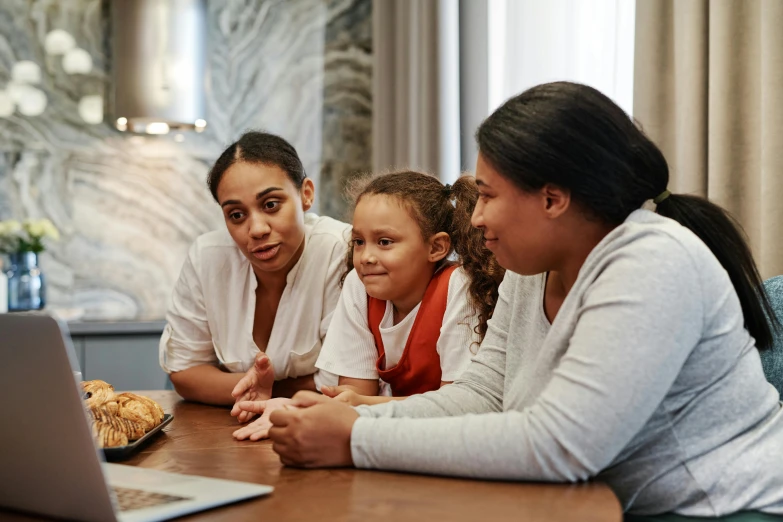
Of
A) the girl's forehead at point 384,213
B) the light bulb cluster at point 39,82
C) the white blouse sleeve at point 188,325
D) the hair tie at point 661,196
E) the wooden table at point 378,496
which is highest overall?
the light bulb cluster at point 39,82

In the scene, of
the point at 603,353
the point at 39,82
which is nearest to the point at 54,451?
the point at 603,353

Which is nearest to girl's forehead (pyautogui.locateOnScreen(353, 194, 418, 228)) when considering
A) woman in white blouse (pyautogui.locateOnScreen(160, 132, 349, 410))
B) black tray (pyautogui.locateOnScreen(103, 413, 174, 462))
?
woman in white blouse (pyautogui.locateOnScreen(160, 132, 349, 410))

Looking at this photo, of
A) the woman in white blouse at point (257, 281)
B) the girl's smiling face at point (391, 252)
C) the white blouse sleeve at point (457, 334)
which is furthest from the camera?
the woman in white blouse at point (257, 281)

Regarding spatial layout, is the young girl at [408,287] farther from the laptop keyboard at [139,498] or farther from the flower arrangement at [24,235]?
the flower arrangement at [24,235]

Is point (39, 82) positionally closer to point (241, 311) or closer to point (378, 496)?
point (241, 311)

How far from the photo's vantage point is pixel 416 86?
142 inches

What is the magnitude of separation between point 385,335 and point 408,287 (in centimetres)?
12

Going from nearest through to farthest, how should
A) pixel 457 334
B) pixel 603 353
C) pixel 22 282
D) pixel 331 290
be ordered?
pixel 603 353 → pixel 457 334 → pixel 331 290 → pixel 22 282

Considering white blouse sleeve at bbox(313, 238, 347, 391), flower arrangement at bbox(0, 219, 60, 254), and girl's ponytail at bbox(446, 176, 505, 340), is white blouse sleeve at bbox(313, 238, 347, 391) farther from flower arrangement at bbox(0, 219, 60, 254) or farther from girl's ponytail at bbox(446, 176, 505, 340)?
flower arrangement at bbox(0, 219, 60, 254)

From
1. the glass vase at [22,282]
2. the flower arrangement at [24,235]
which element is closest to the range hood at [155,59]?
the flower arrangement at [24,235]

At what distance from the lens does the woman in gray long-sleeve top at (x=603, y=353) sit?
103cm

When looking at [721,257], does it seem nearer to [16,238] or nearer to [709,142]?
[709,142]

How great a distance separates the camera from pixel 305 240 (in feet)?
7.33

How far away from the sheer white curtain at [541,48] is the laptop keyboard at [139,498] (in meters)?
2.07
